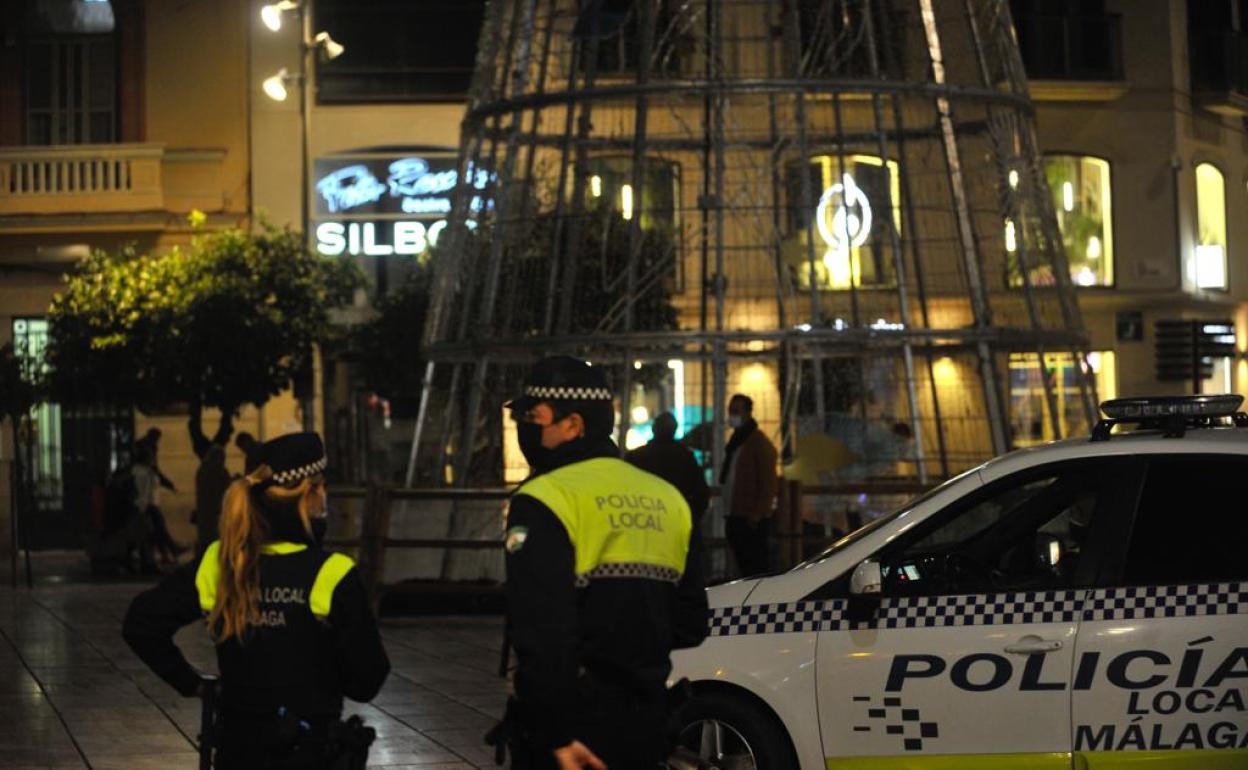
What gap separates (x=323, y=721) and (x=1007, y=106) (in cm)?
1414

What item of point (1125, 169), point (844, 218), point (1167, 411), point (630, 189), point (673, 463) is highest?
point (1125, 169)

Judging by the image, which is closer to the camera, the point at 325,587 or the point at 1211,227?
the point at 325,587

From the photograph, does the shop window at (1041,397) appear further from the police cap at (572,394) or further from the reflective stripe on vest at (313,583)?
the reflective stripe on vest at (313,583)

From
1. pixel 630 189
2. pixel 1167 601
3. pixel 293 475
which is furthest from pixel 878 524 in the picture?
pixel 630 189

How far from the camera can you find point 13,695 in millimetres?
13039

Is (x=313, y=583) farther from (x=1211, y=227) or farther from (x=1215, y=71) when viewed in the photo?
(x=1211, y=227)

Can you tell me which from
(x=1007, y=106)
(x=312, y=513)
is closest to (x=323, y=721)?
(x=312, y=513)

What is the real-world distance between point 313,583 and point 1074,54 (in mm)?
29023

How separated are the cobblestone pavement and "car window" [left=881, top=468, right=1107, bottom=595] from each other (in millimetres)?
3071

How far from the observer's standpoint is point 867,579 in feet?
24.6

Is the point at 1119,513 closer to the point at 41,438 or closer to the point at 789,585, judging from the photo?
the point at 789,585

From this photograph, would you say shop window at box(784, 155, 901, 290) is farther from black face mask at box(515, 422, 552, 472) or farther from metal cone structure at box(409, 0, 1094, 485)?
black face mask at box(515, 422, 552, 472)

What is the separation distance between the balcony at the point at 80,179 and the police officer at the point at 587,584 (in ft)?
83.6

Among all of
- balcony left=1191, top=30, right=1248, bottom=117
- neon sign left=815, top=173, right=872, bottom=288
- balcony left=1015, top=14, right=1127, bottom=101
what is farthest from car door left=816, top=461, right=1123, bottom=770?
balcony left=1191, top=30, right=1248, bottom=117
